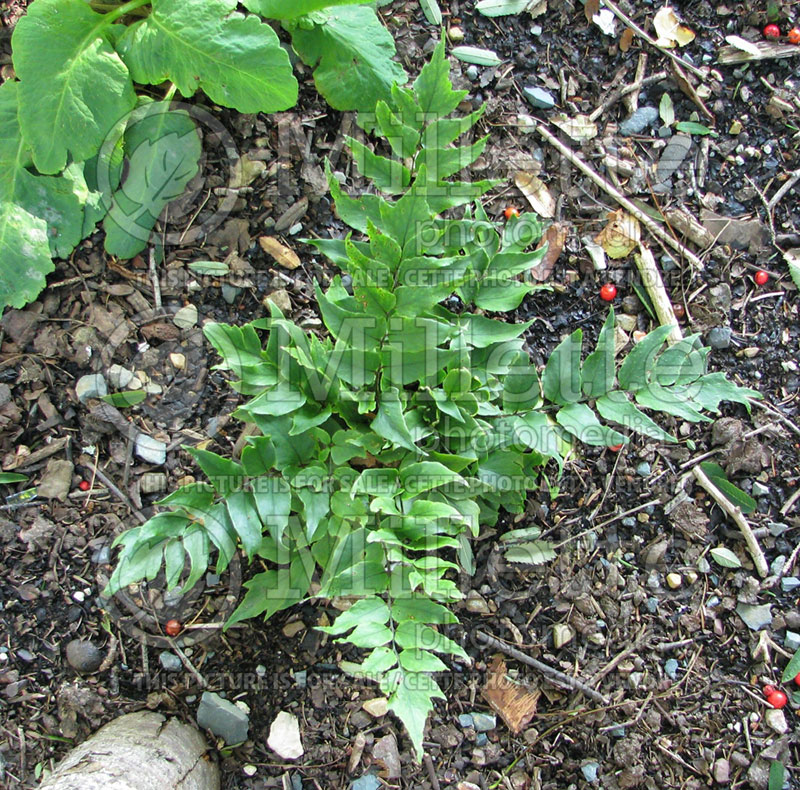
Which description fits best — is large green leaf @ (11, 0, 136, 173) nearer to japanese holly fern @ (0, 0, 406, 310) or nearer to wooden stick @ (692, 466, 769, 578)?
japanese holly fern @ (0, 0, 406, 310)

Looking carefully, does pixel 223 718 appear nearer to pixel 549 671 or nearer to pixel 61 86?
pixel 549 671

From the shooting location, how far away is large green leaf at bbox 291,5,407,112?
2.42 m

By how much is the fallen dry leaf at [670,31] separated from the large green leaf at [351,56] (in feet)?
3.51

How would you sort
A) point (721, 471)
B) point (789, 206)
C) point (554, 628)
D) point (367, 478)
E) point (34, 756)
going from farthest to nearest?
1. point (789, 206)
2. point (721, 471)
3. point (554, 628)
4. point (34, 756)
5. point (367, 478)

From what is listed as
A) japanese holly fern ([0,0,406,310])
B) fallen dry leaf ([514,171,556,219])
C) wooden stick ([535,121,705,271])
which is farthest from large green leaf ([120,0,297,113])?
wooden stick ([535,121,705,271])

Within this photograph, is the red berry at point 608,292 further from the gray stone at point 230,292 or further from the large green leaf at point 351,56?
the gray stone at point 230,292

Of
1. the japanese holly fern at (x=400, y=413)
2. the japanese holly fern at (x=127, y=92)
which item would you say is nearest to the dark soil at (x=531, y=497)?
the japanese holly fern at (x=127, y=92)

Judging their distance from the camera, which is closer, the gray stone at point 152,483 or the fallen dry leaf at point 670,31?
the gray stone at point 152,483

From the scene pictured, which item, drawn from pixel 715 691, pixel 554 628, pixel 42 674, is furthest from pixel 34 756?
pixel 715 691

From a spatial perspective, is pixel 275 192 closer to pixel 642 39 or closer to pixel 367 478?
pixel 367 478

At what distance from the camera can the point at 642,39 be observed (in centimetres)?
285

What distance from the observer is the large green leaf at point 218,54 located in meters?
2.19

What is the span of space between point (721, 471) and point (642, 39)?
62.5 inches

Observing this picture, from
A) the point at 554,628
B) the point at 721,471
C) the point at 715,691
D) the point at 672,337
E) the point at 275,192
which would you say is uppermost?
the point at 275,192
